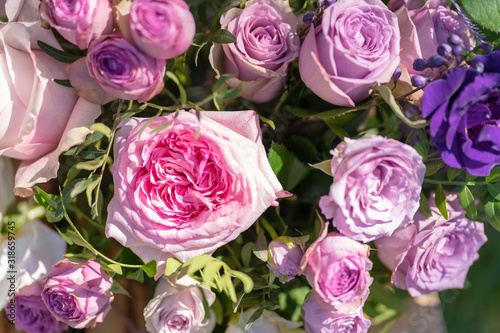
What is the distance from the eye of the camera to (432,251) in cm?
51

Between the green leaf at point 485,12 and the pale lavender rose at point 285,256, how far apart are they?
11.8 inches

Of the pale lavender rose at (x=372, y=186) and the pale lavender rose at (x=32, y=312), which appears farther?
the pale lavender rose at (x=32, y=312)

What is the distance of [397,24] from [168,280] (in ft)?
1.20

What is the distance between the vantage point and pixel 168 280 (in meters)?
0.51

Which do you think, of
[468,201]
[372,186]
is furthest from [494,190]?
[372,186]

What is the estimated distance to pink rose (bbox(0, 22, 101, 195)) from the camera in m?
0.44

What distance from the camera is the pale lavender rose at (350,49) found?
16.5 inches

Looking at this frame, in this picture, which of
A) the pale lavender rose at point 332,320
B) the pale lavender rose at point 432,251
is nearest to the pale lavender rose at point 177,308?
the pale lavender rose at point 332,320

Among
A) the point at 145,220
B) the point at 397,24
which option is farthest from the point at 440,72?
the point at 145,220

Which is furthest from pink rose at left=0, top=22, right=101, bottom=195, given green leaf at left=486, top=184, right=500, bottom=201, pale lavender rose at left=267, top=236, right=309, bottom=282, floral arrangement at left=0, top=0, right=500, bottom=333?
green leaf at left=486, top=184, right=500, bottom=201

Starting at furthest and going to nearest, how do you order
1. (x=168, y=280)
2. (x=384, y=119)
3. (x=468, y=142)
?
1. (x=384, y=119)
2. (x=168, y=280)
3. (x=468, y=142)

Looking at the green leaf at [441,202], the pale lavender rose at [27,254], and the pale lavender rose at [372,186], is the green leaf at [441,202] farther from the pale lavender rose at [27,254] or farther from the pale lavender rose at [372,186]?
the pale lavender rose at [27,254]

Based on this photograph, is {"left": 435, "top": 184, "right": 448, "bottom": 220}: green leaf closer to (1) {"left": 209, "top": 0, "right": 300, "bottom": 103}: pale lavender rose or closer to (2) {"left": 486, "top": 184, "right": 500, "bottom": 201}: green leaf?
(2) {"left": 486, "top": 184, "right": 500, "bottom": 201}: green leaf

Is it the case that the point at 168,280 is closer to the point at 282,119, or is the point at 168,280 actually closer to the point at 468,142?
the point at 282,119
